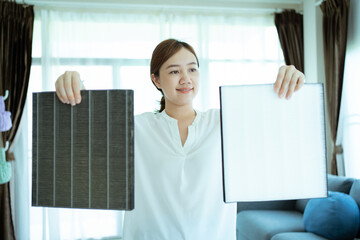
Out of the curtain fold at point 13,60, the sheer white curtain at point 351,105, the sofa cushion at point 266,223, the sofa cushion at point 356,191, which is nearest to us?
the sofa cushion at point 356,191

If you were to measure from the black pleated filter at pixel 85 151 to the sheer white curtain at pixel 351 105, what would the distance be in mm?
3255

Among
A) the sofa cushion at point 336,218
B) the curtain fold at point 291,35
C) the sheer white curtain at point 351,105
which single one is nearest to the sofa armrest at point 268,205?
the sheer white curtain at point 351,105

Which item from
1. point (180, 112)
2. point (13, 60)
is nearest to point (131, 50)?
point (13, 60)

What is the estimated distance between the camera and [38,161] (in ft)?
2.32

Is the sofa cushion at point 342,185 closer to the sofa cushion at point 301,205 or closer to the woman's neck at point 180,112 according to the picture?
the sofa cushion at point 301,205

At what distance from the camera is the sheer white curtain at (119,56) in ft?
11.5

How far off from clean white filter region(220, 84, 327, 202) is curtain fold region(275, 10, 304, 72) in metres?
3.47

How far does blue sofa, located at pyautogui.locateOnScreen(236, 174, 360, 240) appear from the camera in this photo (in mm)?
2457

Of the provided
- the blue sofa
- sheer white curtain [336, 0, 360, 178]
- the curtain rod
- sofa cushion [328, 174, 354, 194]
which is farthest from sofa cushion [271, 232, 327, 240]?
the curtain rod

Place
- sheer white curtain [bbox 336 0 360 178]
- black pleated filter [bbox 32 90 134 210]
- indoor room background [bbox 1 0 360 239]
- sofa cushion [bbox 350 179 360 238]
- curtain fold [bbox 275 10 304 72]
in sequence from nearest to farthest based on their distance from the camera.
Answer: black pleated filter [bbox 32 90 134 210] → sofa cushion [bbox 350 179 360 238] → sheer white curtain [bbox 336 0 360 178] → indoor room background [bbox 1 0 360 239] → curtain fold [bbox 275 10 304 72]

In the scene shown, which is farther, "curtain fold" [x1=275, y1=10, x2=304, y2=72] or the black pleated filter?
"curtain fold" [x1=275, y1=10, x2=304, y2=72]

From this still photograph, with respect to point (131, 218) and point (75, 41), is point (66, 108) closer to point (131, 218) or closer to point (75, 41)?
point (131, 218)

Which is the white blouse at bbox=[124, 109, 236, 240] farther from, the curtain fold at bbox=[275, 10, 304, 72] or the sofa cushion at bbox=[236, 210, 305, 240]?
the curtain fold at bbox=[275, 10, 304, 72]

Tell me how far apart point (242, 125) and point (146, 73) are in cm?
308
